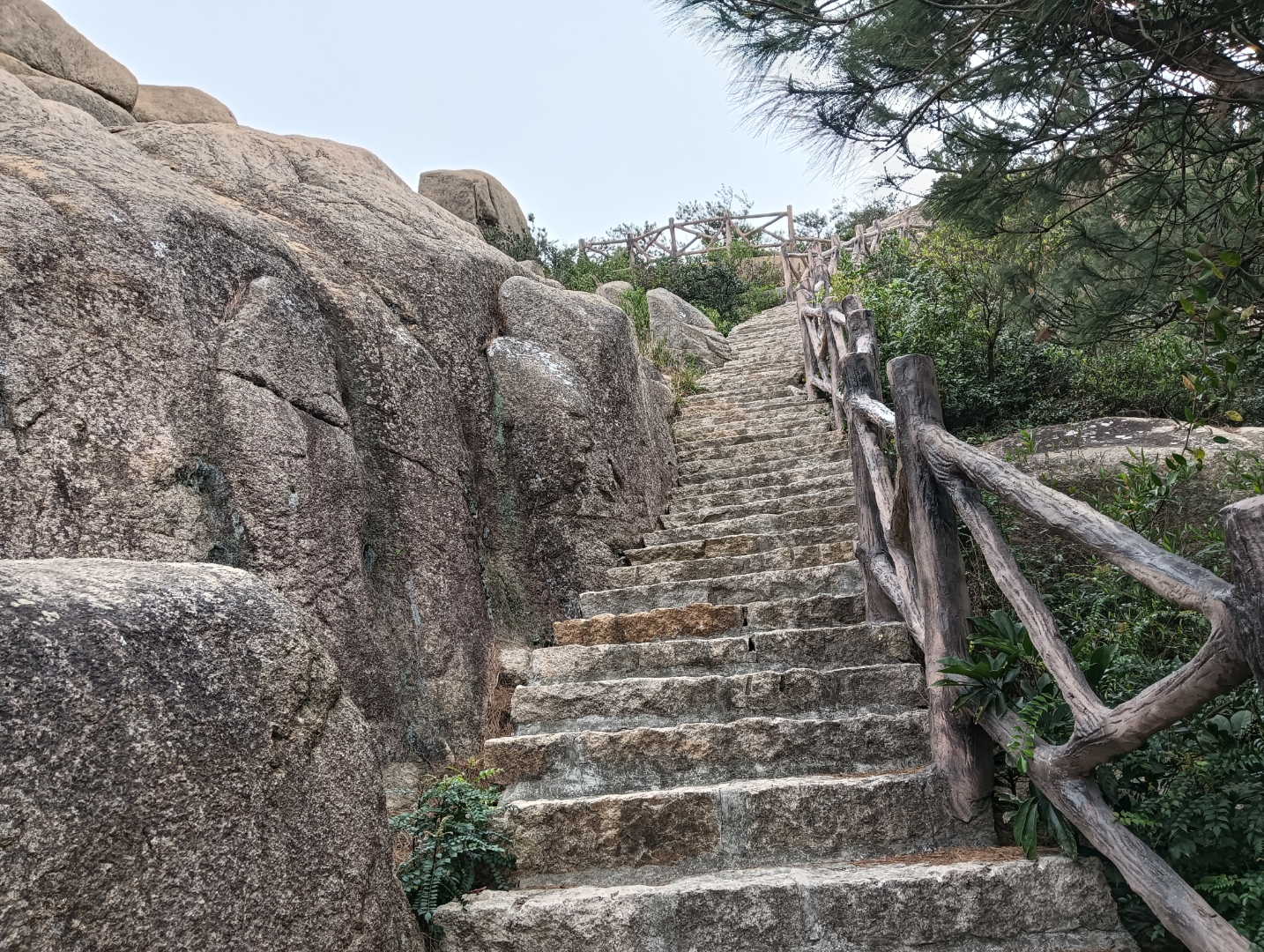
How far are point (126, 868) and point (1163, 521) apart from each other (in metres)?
4.35

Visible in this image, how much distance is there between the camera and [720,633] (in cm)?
427

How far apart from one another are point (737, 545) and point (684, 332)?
22.9 ft

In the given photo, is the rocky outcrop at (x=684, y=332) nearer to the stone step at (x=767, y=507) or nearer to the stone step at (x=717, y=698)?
the stone step at (x=767, y=507)

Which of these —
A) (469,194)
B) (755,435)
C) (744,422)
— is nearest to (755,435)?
(755,435)

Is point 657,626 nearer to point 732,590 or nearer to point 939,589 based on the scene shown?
point 732,590

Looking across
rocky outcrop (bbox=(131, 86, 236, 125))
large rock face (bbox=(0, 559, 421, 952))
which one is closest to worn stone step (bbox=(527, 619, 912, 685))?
large rock face (bbox=(0, 559, 421, 952))

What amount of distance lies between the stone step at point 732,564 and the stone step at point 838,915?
7.70ft

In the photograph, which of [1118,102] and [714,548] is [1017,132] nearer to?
[1118,102]

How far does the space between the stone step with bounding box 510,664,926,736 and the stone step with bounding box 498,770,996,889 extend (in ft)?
1.85

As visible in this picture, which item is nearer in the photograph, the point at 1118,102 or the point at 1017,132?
the point at 1118,102

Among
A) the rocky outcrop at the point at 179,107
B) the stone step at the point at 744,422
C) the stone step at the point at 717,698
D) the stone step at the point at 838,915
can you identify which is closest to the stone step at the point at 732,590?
the stone step at the point at 717,698

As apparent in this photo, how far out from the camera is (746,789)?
2967 mm

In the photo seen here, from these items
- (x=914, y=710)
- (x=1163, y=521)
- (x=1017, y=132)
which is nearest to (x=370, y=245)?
(x=1017, y=132)

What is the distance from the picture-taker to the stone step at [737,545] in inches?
202
